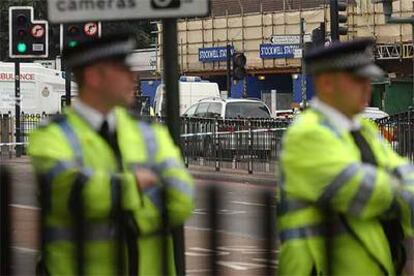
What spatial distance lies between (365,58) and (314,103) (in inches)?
10.8

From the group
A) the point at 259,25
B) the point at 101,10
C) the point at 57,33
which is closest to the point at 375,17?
the point at 259,25

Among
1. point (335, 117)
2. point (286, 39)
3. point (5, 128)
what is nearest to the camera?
point (335, 117)

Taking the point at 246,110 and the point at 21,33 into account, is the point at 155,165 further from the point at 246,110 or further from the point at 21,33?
the point at 246,110

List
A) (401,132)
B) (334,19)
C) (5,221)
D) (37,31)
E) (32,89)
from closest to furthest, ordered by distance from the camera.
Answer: (5,221), (37,31), (401,132), (334,19), (32,89)

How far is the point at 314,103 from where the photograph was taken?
13.7 ft

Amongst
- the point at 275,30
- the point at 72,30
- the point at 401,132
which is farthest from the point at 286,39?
the point at 275,30

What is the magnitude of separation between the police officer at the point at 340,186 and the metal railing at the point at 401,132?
15197 millimetres

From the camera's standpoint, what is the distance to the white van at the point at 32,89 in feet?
112

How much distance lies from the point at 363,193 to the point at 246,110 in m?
26.3

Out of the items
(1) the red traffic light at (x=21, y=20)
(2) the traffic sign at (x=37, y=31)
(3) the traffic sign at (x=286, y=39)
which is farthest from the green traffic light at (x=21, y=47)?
(3) the traffic sign at (x=286, y=39)

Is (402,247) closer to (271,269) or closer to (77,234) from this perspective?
(271,269)

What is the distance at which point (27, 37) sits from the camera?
765 inches

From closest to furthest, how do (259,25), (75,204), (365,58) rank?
(75,204), (365,58), (259,25)

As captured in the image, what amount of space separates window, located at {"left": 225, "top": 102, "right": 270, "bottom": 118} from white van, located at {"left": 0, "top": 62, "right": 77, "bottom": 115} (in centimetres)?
656
